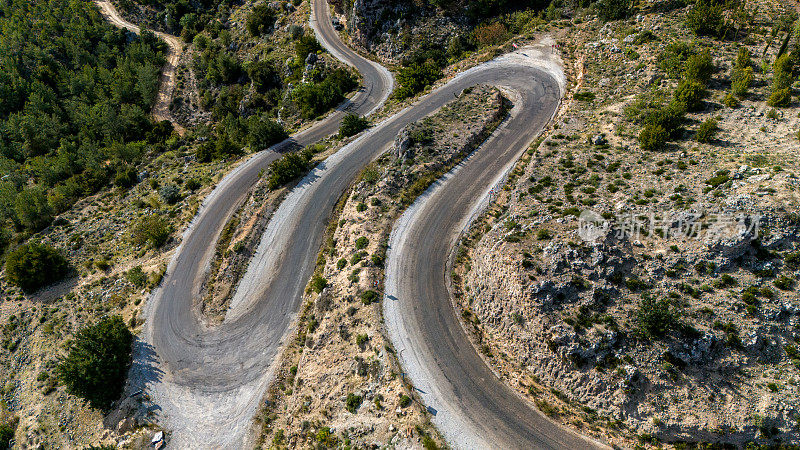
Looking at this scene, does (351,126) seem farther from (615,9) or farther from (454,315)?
(615,9)

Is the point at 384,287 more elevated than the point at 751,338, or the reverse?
the point at 384,287

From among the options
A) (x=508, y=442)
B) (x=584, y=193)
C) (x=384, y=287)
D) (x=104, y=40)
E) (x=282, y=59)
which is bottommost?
(x=508, y=442)

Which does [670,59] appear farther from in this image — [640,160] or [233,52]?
[233,52]

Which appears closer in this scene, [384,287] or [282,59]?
[384,287]

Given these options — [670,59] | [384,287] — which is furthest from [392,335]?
[670,59]

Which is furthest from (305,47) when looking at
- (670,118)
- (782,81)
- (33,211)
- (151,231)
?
(782,81)

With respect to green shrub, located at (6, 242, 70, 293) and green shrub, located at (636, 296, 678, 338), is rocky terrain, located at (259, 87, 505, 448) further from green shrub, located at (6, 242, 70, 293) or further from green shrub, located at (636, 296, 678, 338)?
green shrub, located at (6, 242, 70, 293)

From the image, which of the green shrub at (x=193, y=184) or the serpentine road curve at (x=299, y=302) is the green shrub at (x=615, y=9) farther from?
the green shrub at (x=193, y=184)
